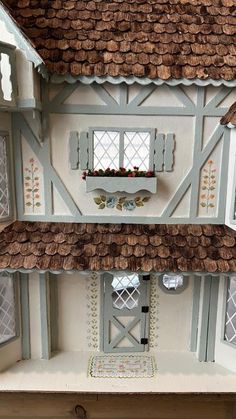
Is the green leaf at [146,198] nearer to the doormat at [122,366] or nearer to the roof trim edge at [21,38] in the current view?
the roof trim edge at [21,38]

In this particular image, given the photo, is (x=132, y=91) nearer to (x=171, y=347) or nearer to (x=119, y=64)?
(x=119, y=64)

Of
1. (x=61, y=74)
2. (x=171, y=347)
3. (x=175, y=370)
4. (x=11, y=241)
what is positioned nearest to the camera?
(x=61, y=74)

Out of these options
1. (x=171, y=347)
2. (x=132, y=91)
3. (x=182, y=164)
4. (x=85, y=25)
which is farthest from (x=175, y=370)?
(x=85, y=25)

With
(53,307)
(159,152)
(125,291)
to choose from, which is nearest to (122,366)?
(125,291)

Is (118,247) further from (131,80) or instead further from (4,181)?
(131,80)

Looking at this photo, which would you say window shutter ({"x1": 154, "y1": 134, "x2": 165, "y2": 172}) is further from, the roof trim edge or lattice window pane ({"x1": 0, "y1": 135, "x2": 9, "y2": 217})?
lattice window pane ({"x1": 0, "y1": 135, "x2": 9, "y2": 217})

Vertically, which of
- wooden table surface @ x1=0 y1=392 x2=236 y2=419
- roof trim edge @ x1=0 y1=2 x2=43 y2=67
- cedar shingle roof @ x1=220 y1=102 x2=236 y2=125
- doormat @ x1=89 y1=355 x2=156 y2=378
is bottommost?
wooden table surface @ x1=0 y1=392 x2=236 y2=419

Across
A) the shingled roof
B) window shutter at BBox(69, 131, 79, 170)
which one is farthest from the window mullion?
the shingled roof
